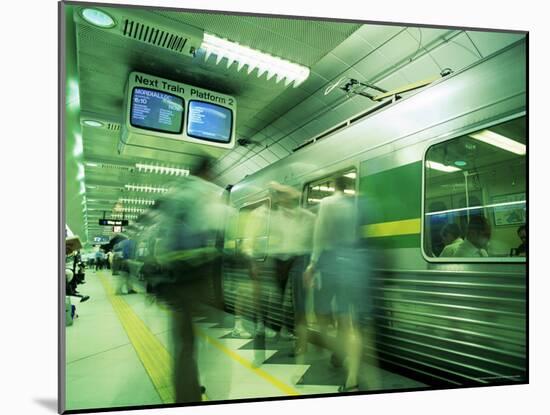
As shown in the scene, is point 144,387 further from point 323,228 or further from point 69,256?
point 323,228

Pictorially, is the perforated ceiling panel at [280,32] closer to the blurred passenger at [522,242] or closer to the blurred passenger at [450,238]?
the blurred passenger at [450,238]

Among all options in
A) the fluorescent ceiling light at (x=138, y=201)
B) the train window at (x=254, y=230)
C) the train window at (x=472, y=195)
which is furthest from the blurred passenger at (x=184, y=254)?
the train window at (x=472, y=195)

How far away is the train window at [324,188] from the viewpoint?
290cm

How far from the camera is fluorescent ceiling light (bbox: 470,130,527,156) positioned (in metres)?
2.44

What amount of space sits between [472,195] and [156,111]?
209 cm

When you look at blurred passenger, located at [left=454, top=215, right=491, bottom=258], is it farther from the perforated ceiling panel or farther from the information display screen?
the information display screen

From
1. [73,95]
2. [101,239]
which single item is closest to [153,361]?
[101,239]

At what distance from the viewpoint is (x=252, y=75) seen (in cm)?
276

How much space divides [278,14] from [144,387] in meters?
2.47

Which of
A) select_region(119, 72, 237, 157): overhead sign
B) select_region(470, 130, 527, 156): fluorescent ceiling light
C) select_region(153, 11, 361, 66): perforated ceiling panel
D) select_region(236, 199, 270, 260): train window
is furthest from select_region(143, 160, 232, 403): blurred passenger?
select_region(470, 130, 527, 156): fluorescent ceiling light

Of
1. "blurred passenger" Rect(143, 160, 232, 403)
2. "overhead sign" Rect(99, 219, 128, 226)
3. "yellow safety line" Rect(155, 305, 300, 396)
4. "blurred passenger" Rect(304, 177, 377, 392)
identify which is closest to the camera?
"blurred passenger" Rect(143, 160, 232, 403)

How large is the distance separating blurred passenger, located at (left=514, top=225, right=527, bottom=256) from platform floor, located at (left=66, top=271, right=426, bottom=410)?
105 cm

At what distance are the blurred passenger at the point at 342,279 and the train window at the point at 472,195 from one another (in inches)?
18.9

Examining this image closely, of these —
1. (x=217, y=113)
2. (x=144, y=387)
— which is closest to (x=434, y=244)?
(x=217, y=113)
